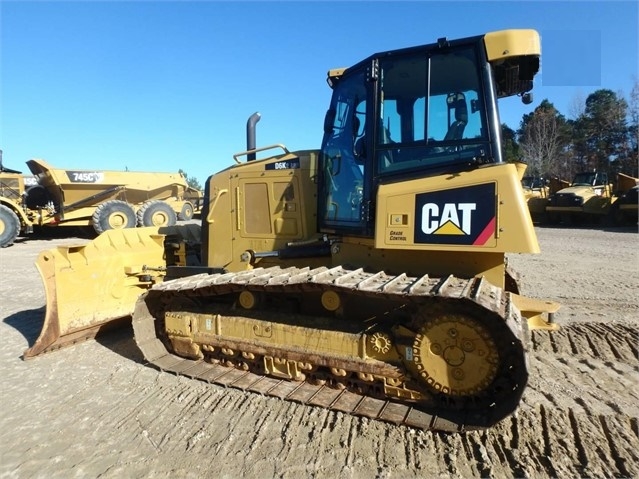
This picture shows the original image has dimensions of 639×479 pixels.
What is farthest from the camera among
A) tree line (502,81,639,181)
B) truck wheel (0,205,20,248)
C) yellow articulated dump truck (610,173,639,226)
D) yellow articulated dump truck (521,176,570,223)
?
tree line (502,81,639,181)

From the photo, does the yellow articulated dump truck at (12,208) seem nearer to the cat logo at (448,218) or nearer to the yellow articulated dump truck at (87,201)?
the yellow articulated dump truck at (87,201)

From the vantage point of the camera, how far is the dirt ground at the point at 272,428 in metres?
2.76

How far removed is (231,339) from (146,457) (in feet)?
4.46

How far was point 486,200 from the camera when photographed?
3232 mm

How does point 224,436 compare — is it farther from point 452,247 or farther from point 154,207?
point 154,207

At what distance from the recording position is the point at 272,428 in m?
3.25

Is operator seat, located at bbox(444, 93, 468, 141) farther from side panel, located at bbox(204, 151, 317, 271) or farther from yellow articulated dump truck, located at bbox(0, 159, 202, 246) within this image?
yellow articulated dump truck, located at bbox(0, 159, 202, 246)

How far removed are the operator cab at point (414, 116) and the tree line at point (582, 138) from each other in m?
33.1

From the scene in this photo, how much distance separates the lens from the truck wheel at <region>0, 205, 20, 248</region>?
14.5 meters

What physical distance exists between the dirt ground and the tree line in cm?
3284

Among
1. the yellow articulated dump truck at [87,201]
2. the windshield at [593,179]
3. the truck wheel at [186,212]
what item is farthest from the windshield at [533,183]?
the yellow articulated dump truck at [87,201]

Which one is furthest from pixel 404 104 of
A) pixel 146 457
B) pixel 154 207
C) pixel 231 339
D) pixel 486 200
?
pixel 154 207

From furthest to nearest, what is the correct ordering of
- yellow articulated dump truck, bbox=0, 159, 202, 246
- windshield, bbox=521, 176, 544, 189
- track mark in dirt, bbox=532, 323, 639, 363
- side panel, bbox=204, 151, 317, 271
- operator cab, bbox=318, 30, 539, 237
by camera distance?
1. windshield, bbox=521, 176, 544, 189
2. yellow articulated dump truck, bbox=0, 159, 202, 246
3. side panel, bbox=204, 151, 317, 271
4. track mark in dirt, bbox=532, 323, 639, 363
5. operator cab, bbox=318, 30, 539, 237

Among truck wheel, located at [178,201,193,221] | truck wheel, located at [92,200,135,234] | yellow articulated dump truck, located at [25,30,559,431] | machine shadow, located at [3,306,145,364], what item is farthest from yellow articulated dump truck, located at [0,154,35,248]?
yellow articulated dump truck, located at [25,30,559,431]
